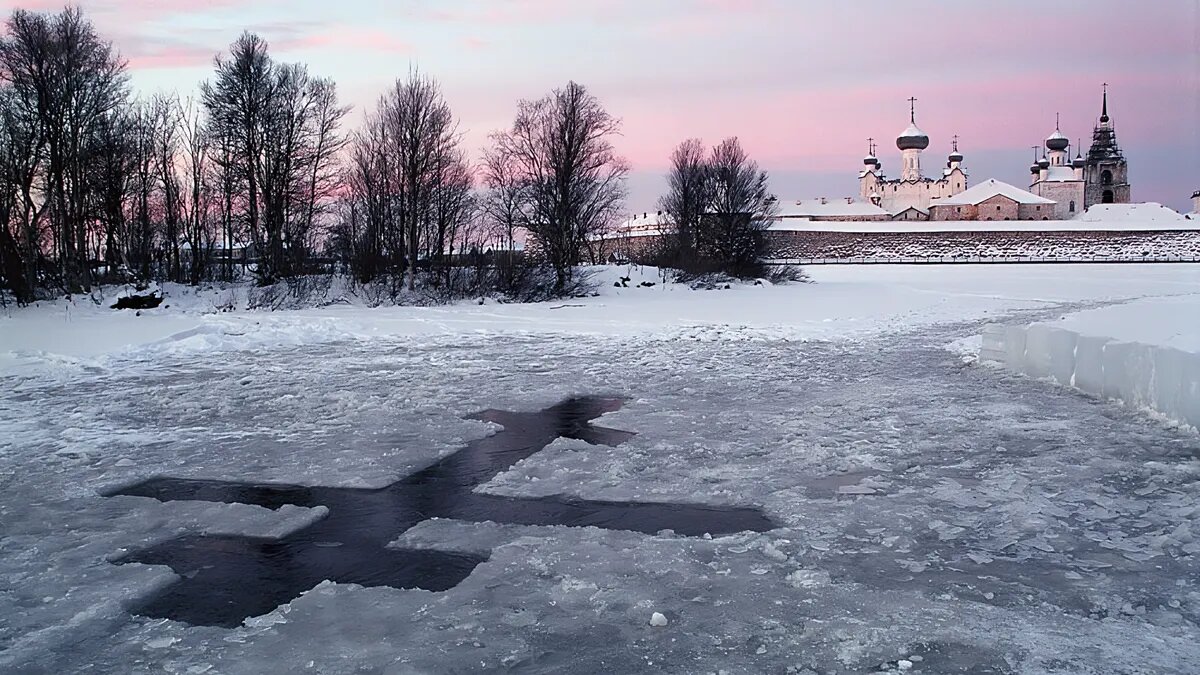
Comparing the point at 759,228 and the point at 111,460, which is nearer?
the point at 111,460

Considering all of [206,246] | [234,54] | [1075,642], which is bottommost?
[1075,642]

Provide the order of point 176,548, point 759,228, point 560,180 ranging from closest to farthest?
point 176,548 < point 560,180 < point 759,228

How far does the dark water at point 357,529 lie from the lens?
3965mm

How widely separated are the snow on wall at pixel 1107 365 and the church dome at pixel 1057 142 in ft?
324

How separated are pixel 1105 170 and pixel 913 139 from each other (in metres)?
20.2

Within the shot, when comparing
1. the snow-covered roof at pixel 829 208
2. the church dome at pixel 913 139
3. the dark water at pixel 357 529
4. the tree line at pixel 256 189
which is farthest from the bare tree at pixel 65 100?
the church dome at pixel 913 139

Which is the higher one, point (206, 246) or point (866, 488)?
point (206, 246)

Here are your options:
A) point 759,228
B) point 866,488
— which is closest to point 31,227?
point 866,488

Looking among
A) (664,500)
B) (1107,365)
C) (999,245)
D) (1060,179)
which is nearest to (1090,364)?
(1107,365)

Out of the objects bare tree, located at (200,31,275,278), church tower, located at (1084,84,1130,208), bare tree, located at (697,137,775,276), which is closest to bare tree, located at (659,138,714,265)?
bare tree, located at (697,137,775,276)

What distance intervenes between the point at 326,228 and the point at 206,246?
460 cm

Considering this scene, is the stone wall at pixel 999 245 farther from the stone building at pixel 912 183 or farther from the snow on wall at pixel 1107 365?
the snow on wall at pixel 1107 365

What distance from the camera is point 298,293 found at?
25.7m

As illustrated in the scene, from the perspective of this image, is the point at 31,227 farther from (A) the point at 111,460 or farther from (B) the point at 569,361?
(A) the point at 111,460
